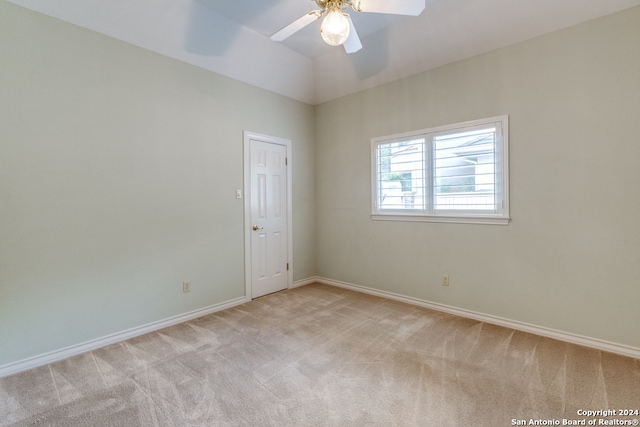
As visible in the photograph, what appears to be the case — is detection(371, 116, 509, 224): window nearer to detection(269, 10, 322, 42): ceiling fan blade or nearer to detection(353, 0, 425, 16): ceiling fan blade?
detection(353, 0, 425, 16): ceiling fan blade

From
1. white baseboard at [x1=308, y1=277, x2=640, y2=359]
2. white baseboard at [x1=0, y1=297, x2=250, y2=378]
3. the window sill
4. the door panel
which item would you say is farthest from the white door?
the window sill

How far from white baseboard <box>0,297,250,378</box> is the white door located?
0.67 m

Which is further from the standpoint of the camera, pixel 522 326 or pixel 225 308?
pixel 225 308

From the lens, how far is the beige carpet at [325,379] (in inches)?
68.3

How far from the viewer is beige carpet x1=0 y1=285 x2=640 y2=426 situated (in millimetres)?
1735

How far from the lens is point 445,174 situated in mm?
3279

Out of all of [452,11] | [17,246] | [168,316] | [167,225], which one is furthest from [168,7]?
[168,316]

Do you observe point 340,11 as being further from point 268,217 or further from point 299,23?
point 268,217

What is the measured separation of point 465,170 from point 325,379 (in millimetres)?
2486

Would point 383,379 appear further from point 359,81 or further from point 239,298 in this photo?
point 359,81

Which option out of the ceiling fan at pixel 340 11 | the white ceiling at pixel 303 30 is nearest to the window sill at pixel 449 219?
the white ceiling at pixel 303 30

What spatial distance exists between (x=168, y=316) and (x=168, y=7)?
9.73 ft

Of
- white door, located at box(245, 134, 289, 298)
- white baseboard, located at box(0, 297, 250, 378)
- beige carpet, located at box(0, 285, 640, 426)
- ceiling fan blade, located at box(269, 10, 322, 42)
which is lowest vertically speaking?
beige carpet, located at box(0, 285, 640, 426)

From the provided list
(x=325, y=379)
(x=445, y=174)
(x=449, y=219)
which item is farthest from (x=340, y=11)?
(x=325, y=379)
